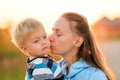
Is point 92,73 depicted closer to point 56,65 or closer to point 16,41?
point 56,65

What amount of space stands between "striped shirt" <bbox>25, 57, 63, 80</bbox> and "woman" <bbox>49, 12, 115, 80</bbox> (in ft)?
0.53

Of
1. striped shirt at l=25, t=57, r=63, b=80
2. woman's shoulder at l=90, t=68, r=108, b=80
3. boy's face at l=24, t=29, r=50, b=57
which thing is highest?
boy's face at l=24, t=29, r=50, b=57

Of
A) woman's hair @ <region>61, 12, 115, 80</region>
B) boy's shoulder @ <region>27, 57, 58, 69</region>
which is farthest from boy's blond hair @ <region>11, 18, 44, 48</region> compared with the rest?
woman's hair @ <region>61, 12, 115, 80</region>

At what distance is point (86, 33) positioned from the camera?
440 centimetres

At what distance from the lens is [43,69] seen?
407 cm

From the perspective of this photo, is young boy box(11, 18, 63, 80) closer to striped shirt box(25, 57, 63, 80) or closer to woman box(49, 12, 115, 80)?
striped shirt box(25, 57, 63, 80)

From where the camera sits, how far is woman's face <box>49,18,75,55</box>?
14.1ft

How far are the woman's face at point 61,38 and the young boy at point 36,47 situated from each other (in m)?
0.12

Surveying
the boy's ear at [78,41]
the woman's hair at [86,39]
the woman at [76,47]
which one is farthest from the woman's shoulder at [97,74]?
the boy's ear at [78,41]

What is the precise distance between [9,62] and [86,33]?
10.4 meters

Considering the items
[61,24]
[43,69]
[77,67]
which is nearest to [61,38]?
[61,24]

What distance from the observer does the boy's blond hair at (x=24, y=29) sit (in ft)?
13.5

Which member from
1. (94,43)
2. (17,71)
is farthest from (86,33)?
(17,71)

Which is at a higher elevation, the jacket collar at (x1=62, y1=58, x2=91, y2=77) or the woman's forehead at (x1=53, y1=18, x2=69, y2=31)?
the woman's forehead at (x1=53, y1=18, x2=69, y2=31)
